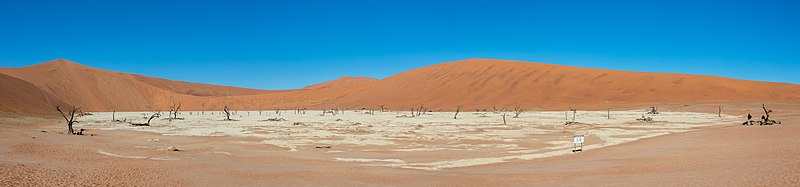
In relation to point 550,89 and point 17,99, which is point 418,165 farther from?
point 550,89

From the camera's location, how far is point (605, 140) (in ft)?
59.1

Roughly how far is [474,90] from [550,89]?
9414mm

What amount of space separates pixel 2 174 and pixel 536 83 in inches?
2442

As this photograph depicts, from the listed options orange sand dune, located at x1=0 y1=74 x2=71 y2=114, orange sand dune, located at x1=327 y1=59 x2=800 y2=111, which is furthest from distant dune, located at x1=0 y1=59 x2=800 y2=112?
orange sand dune, located at x1=0 y1=74 x2=71 y2=114

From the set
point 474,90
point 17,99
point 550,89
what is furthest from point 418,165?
point 474,90

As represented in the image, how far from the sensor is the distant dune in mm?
54375

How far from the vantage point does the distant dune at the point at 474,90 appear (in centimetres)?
5438

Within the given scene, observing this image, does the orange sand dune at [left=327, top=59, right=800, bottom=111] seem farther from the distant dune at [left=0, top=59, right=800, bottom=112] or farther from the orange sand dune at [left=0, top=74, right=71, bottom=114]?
the orange sand dune at [left=0, top=74, right=71, bottom=114]

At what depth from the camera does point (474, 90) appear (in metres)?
65.7

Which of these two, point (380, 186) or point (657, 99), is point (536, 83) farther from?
point (380, 186)

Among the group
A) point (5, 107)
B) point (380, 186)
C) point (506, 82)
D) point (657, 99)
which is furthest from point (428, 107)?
point (380, 186)

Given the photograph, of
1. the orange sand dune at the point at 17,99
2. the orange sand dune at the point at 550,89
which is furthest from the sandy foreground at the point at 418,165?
the orange sand dune at the point at 550,89

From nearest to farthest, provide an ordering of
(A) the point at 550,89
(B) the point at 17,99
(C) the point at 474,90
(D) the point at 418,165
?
(D) the point at 418,165
(B) the point at 17,99
(A) the point at 550,89
(C) the point at 474,90

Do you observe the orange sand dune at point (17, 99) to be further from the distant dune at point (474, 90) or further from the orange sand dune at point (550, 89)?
the orange sand dune at point (550, 89)
